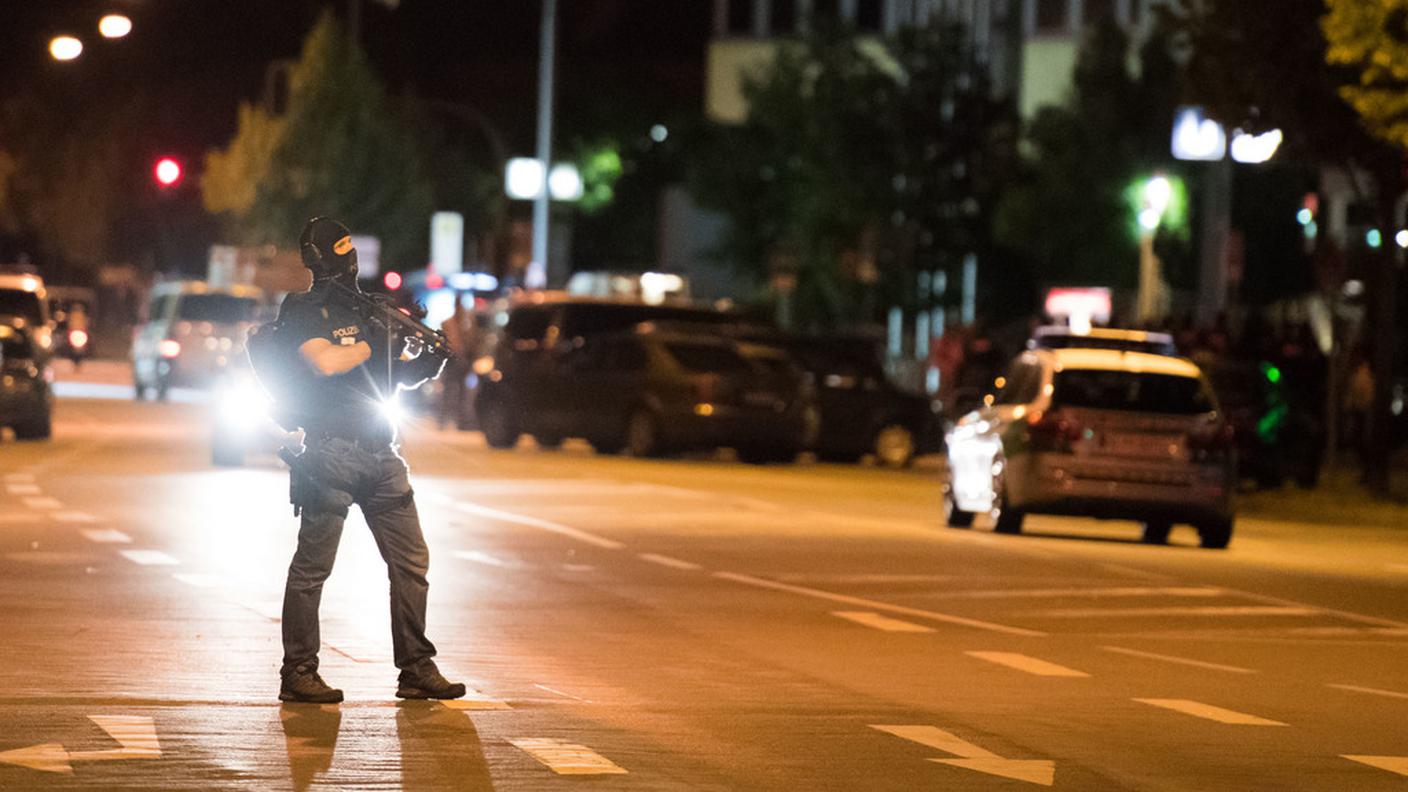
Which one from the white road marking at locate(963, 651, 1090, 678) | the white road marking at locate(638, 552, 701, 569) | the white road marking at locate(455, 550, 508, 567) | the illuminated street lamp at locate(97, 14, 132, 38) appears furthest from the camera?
the illuminated street lamp at locate(97, 14, 132, 38)

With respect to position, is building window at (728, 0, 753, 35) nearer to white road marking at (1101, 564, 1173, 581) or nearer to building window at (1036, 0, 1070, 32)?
building window at (1036, 0, 1070, 32)

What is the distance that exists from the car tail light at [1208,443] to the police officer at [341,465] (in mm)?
12264

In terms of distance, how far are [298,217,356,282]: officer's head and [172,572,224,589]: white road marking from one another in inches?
205

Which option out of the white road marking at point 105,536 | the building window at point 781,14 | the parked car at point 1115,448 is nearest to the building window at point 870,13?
the building window at point 781,14

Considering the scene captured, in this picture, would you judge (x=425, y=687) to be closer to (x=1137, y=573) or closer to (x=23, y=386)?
(x=1137, y=573)

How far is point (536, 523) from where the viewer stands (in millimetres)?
22953

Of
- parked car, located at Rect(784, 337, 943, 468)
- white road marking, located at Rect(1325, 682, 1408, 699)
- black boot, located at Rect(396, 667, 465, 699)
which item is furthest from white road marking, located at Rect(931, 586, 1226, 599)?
parked car, located at Rect(784, 337, 943, 468)

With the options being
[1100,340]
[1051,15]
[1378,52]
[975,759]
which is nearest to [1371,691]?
[975,759]

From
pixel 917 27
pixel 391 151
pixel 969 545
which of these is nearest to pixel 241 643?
pixel 969 545

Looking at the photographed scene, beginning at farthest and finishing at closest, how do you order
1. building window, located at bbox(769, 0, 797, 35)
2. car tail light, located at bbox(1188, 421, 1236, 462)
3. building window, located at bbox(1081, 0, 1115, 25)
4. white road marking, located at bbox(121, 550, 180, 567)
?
1. building window, located at bbox(769, 0, 797, 35)
2. building window, located at bbox(1081, 0, 1115, 25)
3. car tail light, located at bbox(1188, 421, 1236, 462)
4. white road marking, located at bbox(121, 550, 180, 567)

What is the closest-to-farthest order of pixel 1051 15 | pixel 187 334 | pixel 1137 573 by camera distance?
pixel 1137 573
pixel 187 334
pixel 1051 15

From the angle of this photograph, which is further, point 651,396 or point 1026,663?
point 651,396

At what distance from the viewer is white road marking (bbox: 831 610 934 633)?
1545 centimetres

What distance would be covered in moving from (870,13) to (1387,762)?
77.1m
